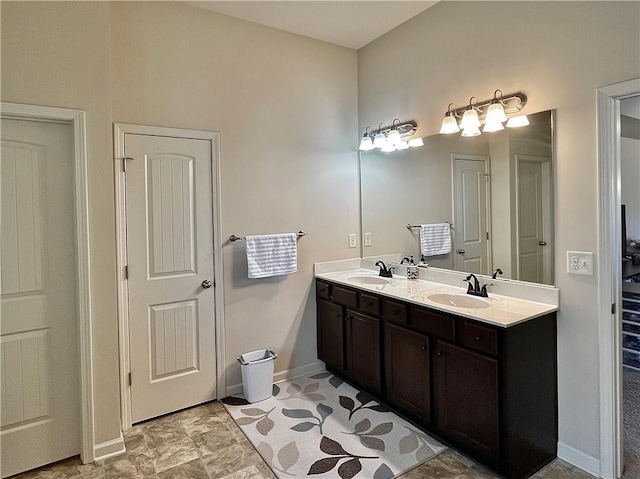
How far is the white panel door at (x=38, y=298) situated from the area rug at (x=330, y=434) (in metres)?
1.12

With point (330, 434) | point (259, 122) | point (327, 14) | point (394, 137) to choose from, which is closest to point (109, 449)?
point (330, 434)

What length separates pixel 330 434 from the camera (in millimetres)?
2422

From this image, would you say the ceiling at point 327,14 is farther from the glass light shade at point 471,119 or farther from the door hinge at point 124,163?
the door hinge at point 124,163

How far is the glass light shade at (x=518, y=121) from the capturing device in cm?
227

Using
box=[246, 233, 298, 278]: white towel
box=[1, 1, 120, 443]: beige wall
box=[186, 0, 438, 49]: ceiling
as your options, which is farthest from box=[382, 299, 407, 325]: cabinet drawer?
box=[186, 0, 438, 49]: ceiling

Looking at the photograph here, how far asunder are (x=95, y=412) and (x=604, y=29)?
3547 millimetres

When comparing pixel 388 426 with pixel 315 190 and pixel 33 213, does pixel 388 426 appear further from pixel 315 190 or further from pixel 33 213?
pixel 33 213

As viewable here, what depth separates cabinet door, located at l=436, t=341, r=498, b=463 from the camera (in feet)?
6.42

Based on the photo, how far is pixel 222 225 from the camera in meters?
2.91

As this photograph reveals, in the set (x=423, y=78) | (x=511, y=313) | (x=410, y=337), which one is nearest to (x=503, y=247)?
(x=511, y=313)

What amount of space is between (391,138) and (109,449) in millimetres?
2991

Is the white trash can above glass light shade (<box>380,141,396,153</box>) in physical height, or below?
below

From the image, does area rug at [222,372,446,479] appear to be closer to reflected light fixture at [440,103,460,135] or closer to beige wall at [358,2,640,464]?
beige wall at [358,2,640,464]

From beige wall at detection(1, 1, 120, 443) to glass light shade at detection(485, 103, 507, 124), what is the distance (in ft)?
7.68
